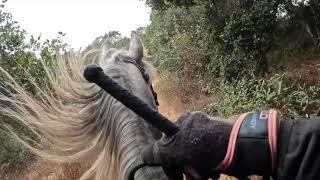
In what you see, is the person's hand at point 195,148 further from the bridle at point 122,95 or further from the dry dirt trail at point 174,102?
the dry dirt trail at point 174,102

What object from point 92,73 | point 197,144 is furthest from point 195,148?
point 92,73

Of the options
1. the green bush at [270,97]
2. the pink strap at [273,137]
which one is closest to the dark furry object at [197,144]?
the pink strap at [273,137]

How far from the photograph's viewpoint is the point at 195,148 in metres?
1.38

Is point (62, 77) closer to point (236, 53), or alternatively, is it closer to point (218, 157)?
point (218, 157)

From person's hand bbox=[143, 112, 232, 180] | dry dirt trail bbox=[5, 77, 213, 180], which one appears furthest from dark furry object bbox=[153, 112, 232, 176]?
dry dirt trail bbox=[5, 77, 213, 180]

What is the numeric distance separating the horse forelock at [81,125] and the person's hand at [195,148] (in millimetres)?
777

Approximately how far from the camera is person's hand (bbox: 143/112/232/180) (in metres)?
1.37

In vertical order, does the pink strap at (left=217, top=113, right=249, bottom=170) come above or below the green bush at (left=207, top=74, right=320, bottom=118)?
above

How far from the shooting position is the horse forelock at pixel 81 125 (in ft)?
8.02

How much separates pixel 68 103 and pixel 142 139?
1.03 metres

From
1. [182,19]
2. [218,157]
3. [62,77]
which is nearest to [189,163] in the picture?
[218,157]

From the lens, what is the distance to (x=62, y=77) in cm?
356

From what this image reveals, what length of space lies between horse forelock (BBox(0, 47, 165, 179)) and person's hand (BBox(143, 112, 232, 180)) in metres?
0.78

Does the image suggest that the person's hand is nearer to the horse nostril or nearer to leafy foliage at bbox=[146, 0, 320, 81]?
the horse nostril
